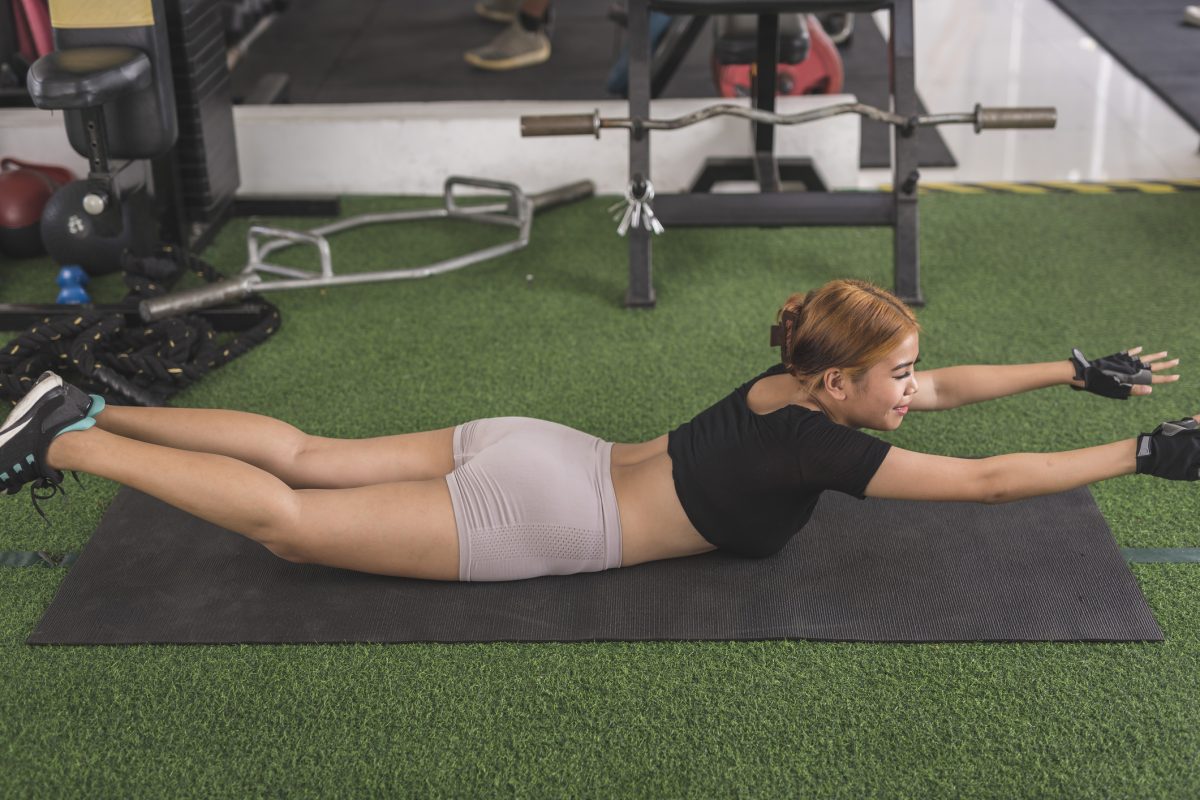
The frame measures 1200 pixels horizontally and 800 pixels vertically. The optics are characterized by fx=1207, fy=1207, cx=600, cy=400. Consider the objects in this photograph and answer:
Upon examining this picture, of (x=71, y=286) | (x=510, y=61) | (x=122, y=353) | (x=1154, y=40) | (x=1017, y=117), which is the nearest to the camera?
(x=122, y=353)

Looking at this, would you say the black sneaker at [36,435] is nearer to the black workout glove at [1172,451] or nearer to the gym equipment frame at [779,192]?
the gym equipment frame at [779,192]

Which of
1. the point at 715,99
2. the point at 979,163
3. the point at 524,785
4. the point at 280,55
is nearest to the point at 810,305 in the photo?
the point at 524,785

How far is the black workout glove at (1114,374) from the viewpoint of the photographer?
209cm

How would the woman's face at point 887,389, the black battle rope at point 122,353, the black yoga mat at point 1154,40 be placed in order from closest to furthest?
the woman's face at point 887,389 < the black battle rope at point 122,353 < the black yoga mat at point 1154,40

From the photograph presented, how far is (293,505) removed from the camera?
6.54 feet

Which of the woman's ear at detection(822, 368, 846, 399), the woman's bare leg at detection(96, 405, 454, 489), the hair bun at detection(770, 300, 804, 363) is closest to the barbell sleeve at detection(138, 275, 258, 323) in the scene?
the woman's bare leg at detection(96, 405, 454, 489)

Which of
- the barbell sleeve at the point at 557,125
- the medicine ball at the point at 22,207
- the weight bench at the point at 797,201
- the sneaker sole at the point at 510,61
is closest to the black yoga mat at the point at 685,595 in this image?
the weight bench at the point at 797,201

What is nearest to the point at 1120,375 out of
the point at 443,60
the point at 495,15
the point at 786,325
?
the point at 786,325

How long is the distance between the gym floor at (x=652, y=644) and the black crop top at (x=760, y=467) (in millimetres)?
216

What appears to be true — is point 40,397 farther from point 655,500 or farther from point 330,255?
point 330,255

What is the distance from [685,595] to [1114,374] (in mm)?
838

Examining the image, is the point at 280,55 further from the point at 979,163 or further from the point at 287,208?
the point at 979,163

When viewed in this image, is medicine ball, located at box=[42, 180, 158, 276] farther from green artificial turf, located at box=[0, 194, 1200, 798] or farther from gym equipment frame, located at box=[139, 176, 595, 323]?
green artificial turf, located at box=[0, 194, 1200, 798]

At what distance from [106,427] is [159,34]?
130 centimetres
